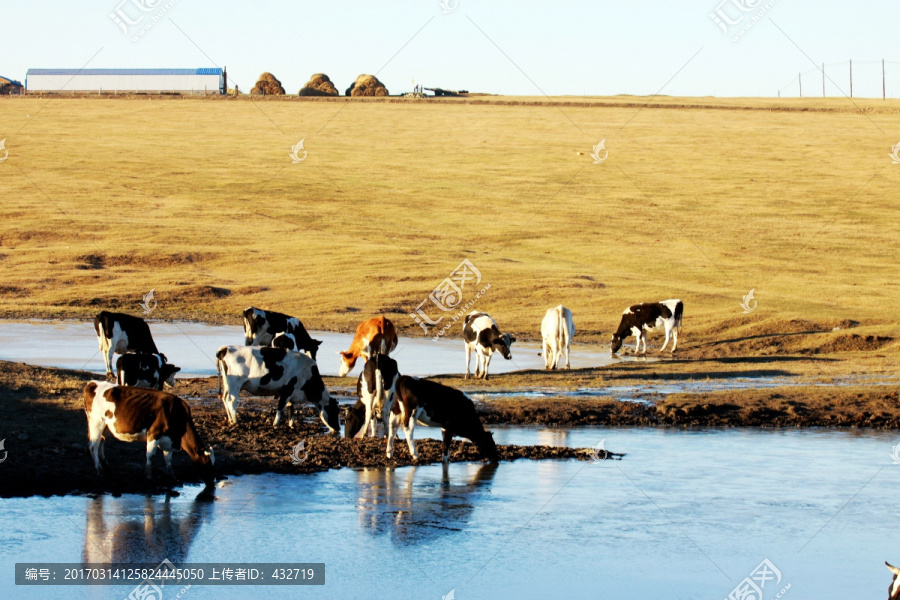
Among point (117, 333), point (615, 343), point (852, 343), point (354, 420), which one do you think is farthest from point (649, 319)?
point (354, 420)

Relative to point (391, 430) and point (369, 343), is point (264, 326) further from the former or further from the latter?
point (391, 430)

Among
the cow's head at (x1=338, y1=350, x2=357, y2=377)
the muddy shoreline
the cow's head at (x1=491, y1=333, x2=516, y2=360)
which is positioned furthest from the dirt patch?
the cow's head at (x1=338, y1=350, x2=357, y2=377)

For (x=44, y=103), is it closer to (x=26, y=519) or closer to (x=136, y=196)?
(x=136, y=196)

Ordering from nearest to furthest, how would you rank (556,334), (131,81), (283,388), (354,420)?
(354,420) → (283,388) → (556,334) → (131,81)

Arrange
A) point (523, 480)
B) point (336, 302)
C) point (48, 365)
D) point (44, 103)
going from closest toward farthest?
point (523, 480) → point (48, 365) → point (336, 302) → point (44, 103)

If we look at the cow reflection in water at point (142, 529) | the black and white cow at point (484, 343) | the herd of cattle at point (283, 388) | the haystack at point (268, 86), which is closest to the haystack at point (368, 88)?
the haystack at point (268, 86)

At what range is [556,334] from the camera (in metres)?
23.7

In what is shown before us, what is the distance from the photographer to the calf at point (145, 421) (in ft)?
40.4

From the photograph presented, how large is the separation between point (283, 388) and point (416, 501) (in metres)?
4.22

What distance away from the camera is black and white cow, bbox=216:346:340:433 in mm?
15820

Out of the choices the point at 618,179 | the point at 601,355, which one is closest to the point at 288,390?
the point at 601,355

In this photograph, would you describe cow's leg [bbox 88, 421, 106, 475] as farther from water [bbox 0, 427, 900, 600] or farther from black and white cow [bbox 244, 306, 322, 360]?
black and white cow [bbox 244, 306, 322, 360]

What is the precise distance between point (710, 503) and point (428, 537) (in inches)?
144

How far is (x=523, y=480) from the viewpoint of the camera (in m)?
13.7
